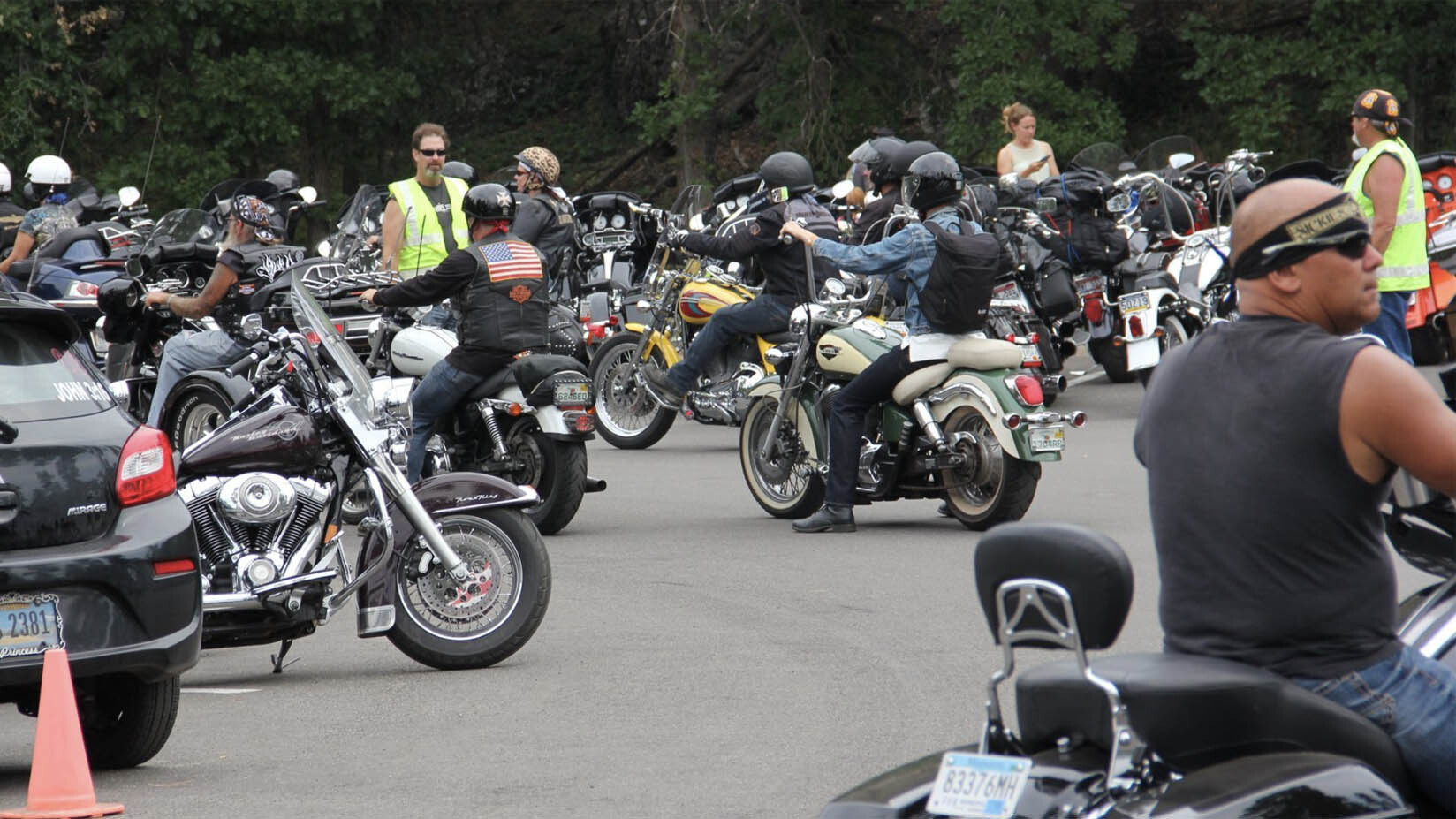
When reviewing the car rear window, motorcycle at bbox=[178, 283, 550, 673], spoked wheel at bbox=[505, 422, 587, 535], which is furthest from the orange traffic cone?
spoked wheel at bbox=[505, 422, 587, 535]

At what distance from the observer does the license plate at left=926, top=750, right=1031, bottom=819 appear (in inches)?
128

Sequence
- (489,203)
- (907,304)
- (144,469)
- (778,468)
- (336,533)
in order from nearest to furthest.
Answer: (144,469) < (336,533) < (489,203) < (907,304) < (778,468)

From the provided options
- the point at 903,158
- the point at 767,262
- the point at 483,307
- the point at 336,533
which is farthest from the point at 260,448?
the point at 903,158

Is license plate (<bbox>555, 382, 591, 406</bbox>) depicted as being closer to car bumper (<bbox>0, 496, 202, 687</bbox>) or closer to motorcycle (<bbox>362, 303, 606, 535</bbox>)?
motorcycle (<bbox>362, 303, 606, 535</bbox>)

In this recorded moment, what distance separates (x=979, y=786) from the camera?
3293 millimetres

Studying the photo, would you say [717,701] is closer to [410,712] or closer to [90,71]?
[410,712]

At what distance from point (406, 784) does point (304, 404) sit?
7.44 feet

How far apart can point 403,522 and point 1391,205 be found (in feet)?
19.9

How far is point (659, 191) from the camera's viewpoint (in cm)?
3147

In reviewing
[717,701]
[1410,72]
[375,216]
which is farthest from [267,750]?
[1410,72]

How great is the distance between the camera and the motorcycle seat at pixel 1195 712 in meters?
3.35

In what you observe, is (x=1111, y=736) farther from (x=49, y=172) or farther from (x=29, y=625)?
(x=49, y=172)

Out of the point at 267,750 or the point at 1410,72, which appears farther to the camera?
the point at 1410,72

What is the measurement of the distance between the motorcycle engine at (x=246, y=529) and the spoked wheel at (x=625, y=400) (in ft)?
23.7
